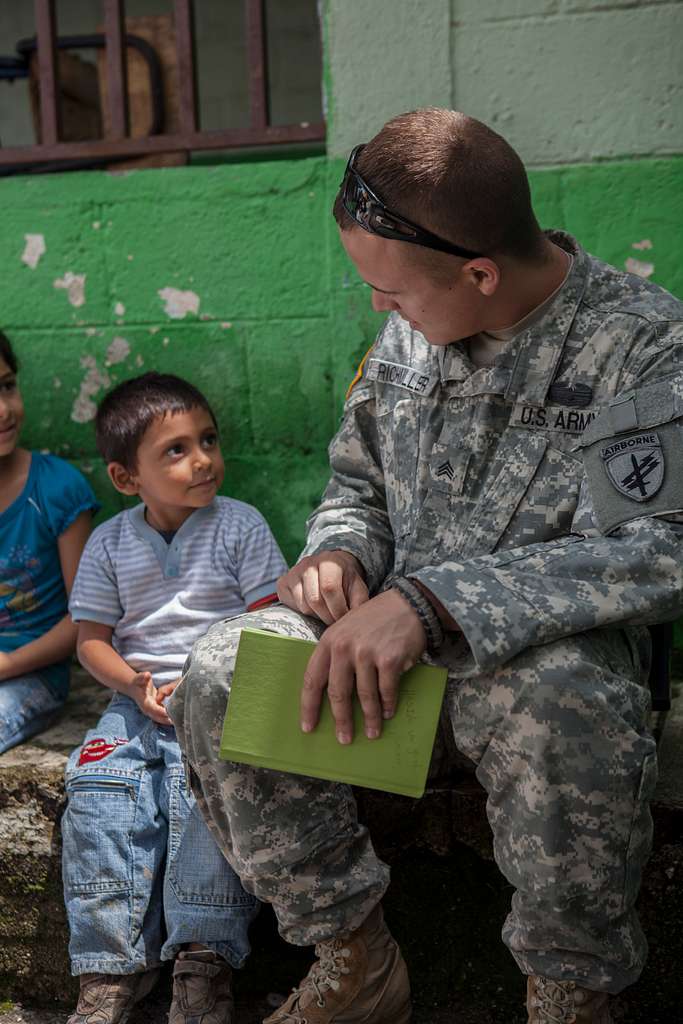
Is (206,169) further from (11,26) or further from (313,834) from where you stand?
(11,26)

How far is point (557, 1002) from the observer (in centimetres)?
159

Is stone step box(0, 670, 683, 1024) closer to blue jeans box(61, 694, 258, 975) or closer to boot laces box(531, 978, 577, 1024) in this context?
blue jeans box(61, 694, 258, 975)

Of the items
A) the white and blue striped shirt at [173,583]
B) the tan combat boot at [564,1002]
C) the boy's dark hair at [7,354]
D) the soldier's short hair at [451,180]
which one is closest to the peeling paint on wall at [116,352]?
the boy's dark hair at [7,354]

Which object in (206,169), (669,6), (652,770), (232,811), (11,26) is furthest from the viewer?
(11,26)

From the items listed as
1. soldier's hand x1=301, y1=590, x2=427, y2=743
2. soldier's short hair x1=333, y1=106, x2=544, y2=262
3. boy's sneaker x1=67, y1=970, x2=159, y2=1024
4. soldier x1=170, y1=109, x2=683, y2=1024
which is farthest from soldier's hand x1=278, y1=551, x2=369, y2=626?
boy's sneaker x1=67, y1=970, x2=159, y2=1024

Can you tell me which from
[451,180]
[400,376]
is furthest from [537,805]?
[451,180]

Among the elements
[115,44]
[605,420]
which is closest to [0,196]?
[115,44]

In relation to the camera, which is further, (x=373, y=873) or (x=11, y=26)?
(x=11, y=26)

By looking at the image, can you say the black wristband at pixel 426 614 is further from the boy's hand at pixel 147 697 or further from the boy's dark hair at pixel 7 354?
the boy's dark hair at pixel 7 354

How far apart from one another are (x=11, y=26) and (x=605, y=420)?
532cm

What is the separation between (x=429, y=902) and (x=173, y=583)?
0.88 metres

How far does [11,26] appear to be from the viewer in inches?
231

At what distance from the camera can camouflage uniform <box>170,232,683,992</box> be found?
5.04ft

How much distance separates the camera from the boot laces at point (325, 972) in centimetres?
176
